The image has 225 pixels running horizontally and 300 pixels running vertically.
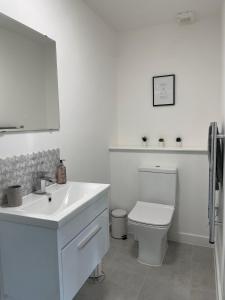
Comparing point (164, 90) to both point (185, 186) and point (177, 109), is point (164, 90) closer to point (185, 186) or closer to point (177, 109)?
point (177, 109)

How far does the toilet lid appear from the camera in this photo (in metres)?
2.11

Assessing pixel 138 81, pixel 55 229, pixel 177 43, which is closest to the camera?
pixel 55 229

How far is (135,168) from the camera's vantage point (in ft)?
8.96

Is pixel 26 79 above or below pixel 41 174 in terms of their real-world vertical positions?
above

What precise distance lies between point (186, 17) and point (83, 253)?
2.40 m

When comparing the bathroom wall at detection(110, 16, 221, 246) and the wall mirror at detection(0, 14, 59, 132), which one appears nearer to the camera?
the wall mirror at detection(0, 14, 59, 132)

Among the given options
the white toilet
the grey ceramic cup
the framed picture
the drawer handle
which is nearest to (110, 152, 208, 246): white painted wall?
the white toilet

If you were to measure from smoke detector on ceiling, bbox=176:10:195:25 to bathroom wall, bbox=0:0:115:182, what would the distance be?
0.78m

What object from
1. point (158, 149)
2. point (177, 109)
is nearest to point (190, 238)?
point (158, 149)

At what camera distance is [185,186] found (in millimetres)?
2531

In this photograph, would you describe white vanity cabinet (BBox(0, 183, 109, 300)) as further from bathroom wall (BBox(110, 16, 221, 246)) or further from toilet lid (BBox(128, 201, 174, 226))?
bathroom wall (BBox(110, 16, 221, 246))

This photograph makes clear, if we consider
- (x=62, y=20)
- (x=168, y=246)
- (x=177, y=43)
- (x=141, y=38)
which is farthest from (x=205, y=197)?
(x=62, y=20)

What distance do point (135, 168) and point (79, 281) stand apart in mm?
1544

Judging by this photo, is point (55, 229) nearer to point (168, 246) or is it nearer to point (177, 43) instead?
point (168, 246)
